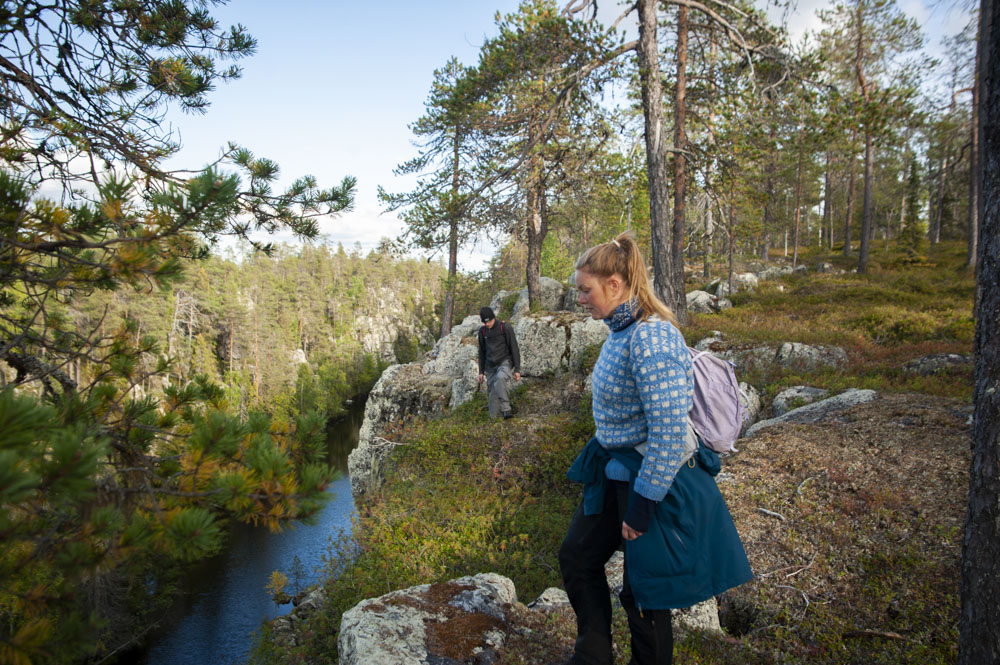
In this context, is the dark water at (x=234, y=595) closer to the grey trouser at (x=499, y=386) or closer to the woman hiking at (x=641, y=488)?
the grey trouser at (x=499, y=386)

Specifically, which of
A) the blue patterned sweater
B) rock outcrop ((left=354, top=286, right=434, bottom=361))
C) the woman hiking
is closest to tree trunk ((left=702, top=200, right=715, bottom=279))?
the woman hiking

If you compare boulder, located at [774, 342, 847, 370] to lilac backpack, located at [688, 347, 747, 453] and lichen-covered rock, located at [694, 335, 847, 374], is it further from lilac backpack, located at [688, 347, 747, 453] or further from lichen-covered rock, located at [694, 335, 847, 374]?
lilac backpack, located at [688, 347, 747, 453]

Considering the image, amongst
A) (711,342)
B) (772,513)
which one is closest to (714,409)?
(772,513)

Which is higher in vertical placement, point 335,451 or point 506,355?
point 506,355

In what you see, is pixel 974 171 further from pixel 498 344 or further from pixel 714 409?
pixel 714 409

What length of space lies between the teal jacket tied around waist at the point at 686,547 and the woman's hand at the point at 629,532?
1.5 inches

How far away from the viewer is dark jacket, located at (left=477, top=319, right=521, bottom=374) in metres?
10.3

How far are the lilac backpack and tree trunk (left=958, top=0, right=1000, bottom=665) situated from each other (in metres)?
1.17

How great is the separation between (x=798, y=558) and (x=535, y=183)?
7562 millimetres

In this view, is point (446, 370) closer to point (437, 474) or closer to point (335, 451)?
point (437, 474)

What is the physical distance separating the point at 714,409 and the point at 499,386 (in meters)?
8.17

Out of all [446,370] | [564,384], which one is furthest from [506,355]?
[446,370]

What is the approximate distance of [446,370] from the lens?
51.8 ft

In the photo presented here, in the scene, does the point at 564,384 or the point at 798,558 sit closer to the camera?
the point at 798,558
